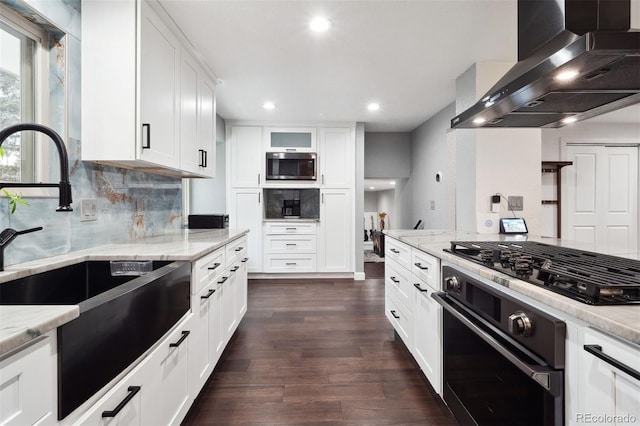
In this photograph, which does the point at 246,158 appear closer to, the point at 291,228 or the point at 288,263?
the point at 291,228

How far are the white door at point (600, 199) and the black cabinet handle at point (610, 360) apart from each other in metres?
4.34

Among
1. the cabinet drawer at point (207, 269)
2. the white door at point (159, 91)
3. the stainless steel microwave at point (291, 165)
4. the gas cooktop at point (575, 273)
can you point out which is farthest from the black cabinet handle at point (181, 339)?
the stainless steel microwave at point (291, 165)

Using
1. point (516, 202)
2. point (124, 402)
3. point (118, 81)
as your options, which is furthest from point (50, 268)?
point (516, 202)

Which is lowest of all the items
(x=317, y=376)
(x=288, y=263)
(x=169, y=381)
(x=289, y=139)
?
(x=317, y=376)

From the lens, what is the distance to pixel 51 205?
1.40m

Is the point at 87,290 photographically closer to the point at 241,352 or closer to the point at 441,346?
the point at 241,352

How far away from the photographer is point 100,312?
2.68 feet

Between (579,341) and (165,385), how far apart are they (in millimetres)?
1418

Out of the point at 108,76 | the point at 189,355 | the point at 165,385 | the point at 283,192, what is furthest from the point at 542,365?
the point at 283,192

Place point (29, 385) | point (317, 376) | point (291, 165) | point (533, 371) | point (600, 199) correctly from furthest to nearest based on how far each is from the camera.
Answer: point (291, 165), point (600, 199), point (317, 376), point (533, 371), point (29, 385)

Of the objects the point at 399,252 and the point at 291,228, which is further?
the point at 291,228

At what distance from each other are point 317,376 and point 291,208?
3.18m

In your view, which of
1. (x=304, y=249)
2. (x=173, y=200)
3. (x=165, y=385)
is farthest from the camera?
(x=304, y=249)

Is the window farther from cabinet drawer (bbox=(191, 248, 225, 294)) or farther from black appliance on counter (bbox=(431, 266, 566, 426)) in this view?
black appliance on counter (bbox=(431, 266, 566, 426))
